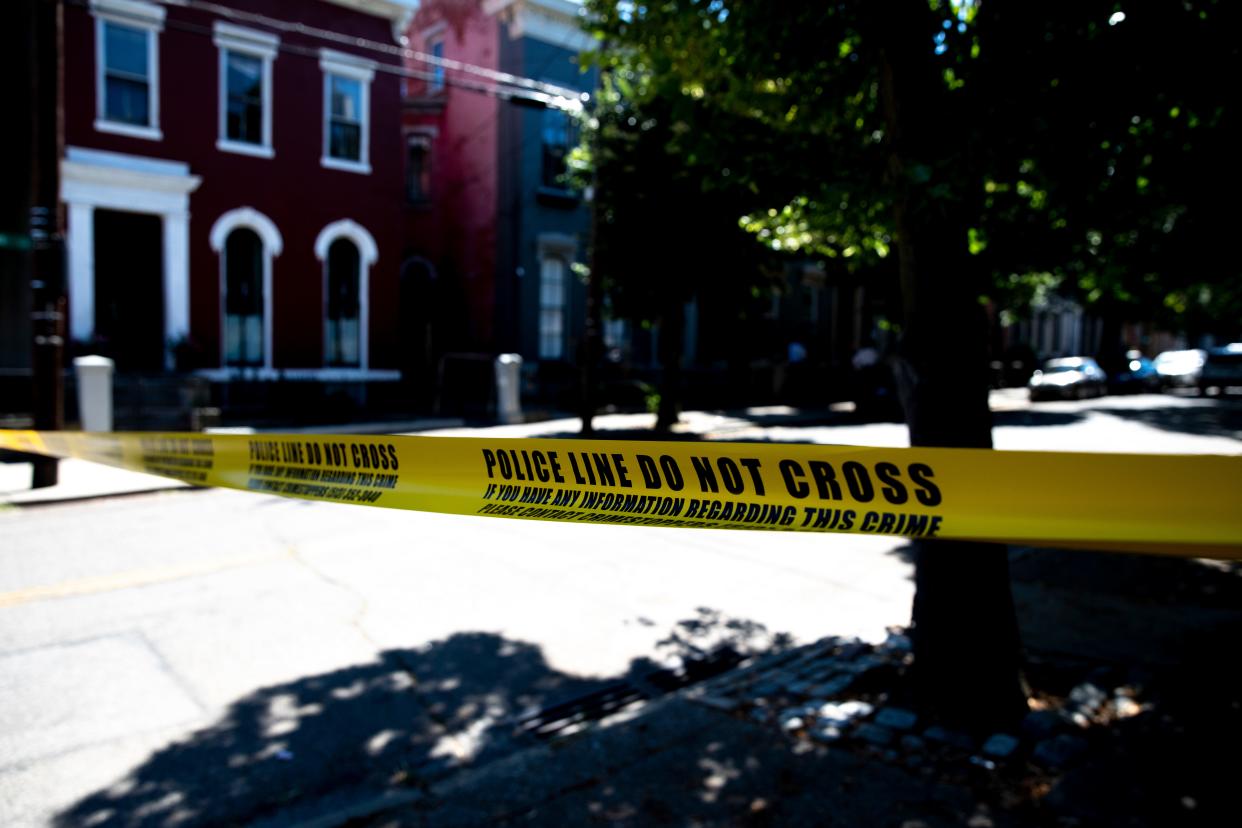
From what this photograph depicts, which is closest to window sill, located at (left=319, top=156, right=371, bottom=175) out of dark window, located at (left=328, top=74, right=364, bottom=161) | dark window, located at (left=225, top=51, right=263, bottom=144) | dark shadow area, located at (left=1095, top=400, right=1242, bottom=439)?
dark window, located at (left=328, top=74, right=364, bottom=161)

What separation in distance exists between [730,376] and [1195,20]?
71.1 ft

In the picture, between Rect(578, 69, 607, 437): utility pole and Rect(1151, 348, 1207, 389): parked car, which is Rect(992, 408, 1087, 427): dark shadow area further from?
Rect(1151, 348, 1207, 389): parked car

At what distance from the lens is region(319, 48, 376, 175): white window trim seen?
747 inches

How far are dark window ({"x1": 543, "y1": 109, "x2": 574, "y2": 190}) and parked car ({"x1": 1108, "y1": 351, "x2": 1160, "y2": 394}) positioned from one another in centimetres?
2753

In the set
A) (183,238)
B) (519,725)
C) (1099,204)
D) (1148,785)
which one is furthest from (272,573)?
(183,238)

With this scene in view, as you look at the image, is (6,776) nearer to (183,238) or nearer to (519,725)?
(519,725)

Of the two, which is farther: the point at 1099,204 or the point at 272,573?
the point at 272,573

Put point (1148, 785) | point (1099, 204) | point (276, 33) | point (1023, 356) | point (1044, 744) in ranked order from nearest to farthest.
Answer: point (1148, 785) < point (1044, 744) < point (1099, 204) < point (276, 33) < point (1023, 356)

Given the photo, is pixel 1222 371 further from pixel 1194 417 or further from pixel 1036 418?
pixel 1036 418

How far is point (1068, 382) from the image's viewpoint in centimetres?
3131

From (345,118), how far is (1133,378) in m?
34.7

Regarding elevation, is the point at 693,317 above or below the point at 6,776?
above

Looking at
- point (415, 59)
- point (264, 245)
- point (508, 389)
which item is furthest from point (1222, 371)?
point (264, 245)

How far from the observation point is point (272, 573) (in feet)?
22.3
